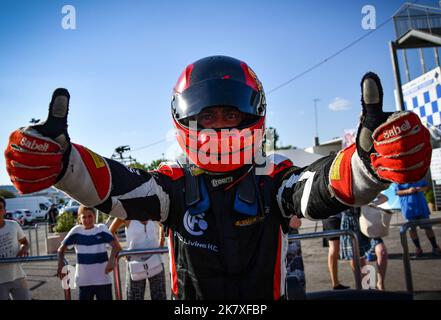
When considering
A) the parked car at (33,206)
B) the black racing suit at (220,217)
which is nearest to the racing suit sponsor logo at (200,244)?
the black racing suit at (220,217)

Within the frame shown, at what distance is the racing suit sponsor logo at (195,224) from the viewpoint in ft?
5.15

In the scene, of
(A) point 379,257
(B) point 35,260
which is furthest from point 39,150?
(A) point 379,257

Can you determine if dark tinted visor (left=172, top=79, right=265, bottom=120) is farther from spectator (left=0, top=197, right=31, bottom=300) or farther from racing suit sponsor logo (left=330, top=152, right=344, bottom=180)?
spectator (left=0, top=197, right=31, bottom=300)

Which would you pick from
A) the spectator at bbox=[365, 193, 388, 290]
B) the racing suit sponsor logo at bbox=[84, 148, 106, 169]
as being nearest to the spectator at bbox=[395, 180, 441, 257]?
the spectator at bbox=[365, 193, 388, 290]

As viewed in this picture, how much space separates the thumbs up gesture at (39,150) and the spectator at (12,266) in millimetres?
3686

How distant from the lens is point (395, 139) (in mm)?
1001

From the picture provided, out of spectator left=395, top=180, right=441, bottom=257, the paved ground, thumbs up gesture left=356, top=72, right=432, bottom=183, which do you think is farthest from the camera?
spectator left=395, top=180, right=441, bottom=257

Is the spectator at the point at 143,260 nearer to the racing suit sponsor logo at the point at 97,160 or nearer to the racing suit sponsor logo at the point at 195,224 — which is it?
the racing suit sponsor logo at the point at 195,224

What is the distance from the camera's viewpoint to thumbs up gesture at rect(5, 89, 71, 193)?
1.11 meters

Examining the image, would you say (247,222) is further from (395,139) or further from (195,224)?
(395,139)

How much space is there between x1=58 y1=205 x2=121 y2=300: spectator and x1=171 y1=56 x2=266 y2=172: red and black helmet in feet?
8.72

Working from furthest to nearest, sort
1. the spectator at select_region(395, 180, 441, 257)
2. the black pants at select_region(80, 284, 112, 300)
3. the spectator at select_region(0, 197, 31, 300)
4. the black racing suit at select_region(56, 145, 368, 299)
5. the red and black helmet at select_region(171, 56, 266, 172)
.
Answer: the spectator at select_region(395, 180, 441, 257) → the spectator at select_region(0, 197, 31, 300) → the black pants at select_region(80, 284, 112, 300) → the red and black helmet at select_region(171, 56, 266, 172) → the black racing suit at select_region(56, 145, 368, 299)
